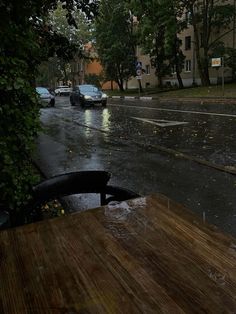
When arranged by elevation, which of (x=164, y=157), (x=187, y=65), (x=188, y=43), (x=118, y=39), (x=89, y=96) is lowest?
(x=164, y=157)

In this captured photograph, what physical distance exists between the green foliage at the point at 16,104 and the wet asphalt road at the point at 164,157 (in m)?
1.01

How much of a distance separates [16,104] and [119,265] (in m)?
1.60

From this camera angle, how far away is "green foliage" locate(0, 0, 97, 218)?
9.45 feet

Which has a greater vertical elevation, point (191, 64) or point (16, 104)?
point (191, 64)

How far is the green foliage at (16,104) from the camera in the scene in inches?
113

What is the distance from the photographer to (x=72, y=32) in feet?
207

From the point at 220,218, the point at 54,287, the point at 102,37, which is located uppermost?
the point at 102,37

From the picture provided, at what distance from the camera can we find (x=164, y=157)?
355 inches

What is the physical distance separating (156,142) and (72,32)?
55.6 m

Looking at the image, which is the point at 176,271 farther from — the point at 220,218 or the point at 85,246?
the point at 220,218

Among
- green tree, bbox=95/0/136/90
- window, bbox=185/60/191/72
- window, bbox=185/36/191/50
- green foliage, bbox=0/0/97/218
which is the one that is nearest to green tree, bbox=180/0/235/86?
window, bbox=185/60/191/72

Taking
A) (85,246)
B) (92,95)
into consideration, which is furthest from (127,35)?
(85,246)

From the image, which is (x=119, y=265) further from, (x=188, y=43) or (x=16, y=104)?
(x=188, y=43)

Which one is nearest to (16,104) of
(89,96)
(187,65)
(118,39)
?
(89,96)
